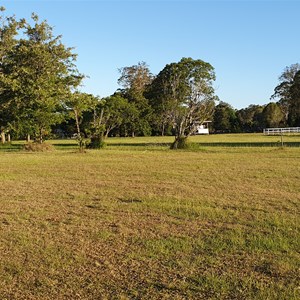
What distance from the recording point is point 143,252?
4.66 metres

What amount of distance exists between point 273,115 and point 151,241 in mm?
70500

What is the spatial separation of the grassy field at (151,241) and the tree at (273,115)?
214 ft

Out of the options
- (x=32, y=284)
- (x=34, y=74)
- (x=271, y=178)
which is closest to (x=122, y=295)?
(x=32, y=284)

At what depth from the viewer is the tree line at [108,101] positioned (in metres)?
21.1

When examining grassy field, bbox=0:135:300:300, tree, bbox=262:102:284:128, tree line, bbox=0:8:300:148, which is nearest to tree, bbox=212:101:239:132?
tree line, bbox=0:8:300:148

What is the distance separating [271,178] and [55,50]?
18551mm

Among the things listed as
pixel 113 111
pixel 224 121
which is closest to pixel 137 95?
pixel 113 111

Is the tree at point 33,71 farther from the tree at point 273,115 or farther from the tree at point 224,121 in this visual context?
the tree at point 224,121

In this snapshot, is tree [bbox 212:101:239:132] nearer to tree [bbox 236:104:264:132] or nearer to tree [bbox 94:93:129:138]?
tree [bbox 236:104:264:132]

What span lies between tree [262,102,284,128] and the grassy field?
65.1 m

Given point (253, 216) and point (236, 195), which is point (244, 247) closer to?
point (253, 216)

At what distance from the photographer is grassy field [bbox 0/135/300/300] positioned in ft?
12.2

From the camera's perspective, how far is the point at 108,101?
58.2 m

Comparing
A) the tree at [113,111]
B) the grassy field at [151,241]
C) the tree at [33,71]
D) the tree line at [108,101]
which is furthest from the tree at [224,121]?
the grassy field at [151,241]
